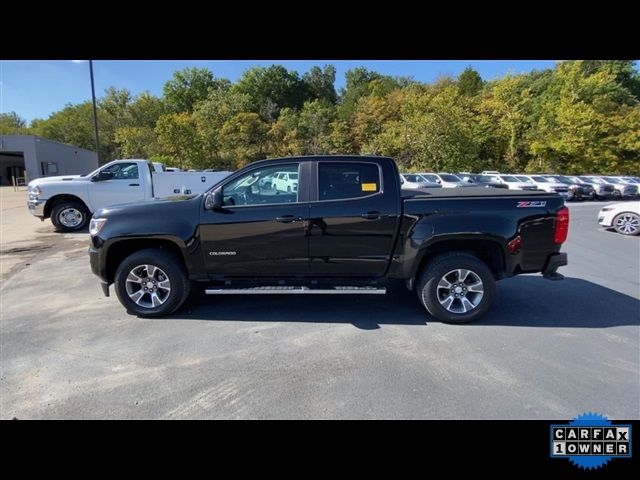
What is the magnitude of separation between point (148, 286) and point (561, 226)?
4.95 metres

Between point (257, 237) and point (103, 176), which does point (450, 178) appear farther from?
point (257, 237)

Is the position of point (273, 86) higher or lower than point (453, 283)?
higher

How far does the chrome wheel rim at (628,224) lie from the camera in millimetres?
10227

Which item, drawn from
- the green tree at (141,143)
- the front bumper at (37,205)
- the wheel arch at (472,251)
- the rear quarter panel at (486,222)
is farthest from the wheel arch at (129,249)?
the green tree at (141,143)

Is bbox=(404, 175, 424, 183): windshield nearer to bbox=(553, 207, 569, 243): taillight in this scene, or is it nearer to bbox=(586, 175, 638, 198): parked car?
bbox=(586, 175, 638, 198): parked car

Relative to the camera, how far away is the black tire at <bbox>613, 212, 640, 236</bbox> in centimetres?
1023

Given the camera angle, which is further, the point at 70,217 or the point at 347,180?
the point at 70,217

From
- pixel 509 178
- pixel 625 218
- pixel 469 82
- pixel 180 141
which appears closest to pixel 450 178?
pixel 509 178

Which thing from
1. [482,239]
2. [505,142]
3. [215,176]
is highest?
[505,142]

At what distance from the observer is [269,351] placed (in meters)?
3.55

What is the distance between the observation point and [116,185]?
1050 centimetres

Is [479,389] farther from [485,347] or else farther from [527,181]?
[527,181]
